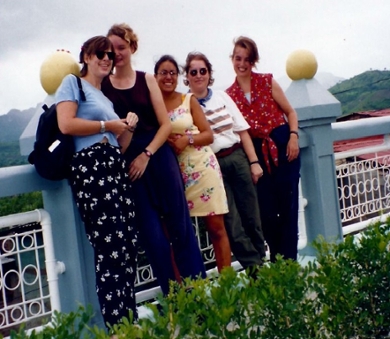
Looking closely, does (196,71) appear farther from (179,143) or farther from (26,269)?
(26,269)

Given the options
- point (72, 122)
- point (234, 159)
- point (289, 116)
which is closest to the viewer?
point (72, 122)

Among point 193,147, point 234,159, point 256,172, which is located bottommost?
point 256,172

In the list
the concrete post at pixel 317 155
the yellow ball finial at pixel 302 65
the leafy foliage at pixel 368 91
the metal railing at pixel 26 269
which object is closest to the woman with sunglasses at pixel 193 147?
the metal railing at pixel 26 269

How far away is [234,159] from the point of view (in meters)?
3.83

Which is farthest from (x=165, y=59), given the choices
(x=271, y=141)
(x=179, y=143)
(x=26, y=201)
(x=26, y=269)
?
(x=26, y=201)

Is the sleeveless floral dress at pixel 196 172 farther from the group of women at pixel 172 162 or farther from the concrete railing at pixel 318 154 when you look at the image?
the concrete railing at pixel 318 154

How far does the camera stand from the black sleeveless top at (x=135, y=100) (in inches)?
130

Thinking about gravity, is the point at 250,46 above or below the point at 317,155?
above

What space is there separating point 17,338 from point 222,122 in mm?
2339

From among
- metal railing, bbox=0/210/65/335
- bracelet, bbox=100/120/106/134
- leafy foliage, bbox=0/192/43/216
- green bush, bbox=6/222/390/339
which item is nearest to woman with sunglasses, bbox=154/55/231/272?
bracelet, bbox=100/120/106/134

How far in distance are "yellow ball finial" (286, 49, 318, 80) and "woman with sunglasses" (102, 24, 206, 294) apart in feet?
6.46

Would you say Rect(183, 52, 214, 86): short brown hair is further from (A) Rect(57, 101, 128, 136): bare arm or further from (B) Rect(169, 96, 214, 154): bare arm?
(A) Rect(57, 101, 128, 136): bare arm

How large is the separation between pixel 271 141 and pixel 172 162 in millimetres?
975

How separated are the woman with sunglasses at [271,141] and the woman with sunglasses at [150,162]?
2.81 feet
